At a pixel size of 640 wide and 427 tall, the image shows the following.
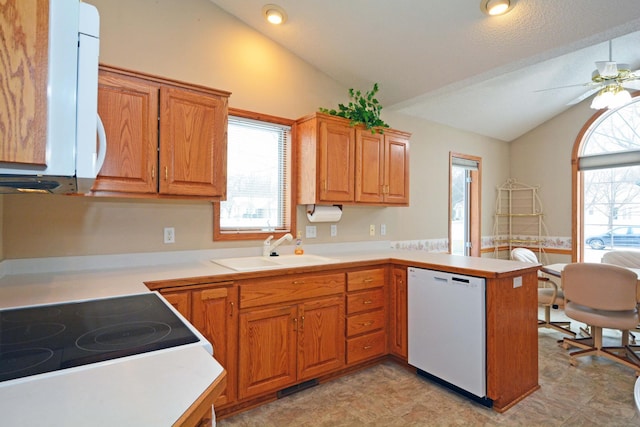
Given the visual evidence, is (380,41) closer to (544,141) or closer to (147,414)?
(147,414)

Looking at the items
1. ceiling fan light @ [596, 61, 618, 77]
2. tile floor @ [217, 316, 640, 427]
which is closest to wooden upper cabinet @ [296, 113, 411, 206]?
tile floor @ [217, 316, 640, 427]

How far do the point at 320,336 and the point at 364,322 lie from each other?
45 centimetres

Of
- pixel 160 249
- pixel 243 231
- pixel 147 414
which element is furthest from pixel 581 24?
pixel 160 249

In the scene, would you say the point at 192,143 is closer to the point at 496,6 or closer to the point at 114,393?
the point at 114,393

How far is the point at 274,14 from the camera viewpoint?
2721 millimetres

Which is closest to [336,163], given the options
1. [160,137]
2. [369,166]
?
[369,166]

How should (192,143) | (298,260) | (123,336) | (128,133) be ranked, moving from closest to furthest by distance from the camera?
(123,336) → (128,133) → (192,143) → (298,260)

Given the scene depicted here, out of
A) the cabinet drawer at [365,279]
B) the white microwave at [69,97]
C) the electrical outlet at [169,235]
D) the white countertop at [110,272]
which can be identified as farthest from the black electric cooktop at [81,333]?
the cabinet drawer at [365,279]

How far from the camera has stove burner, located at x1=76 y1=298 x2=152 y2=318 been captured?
1311 mm

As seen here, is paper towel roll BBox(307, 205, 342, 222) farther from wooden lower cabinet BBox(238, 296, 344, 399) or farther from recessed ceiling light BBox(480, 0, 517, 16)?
recessed ceiling light BBox(480, 0, 517, 16)

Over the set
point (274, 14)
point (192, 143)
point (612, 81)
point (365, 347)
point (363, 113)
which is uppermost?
point (274, 14)

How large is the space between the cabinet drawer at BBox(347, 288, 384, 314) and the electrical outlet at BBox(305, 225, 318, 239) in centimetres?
79

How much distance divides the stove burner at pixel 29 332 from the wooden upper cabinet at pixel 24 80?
0.75m

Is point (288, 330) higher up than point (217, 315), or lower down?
lower down
